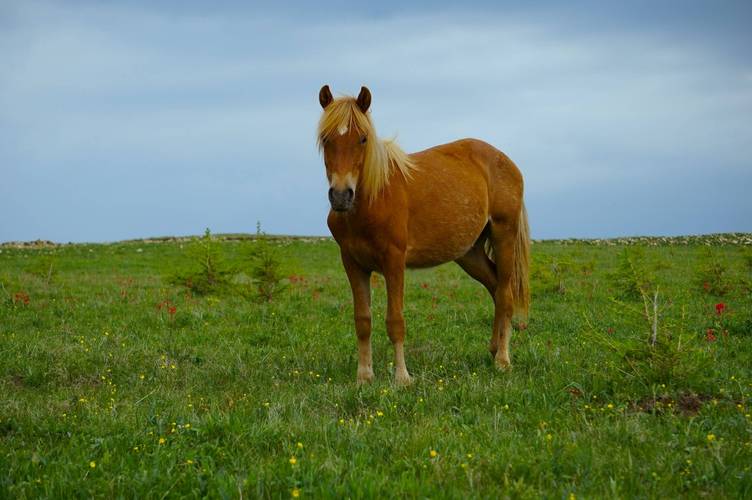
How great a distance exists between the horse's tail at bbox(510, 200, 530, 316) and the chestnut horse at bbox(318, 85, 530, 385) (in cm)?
1

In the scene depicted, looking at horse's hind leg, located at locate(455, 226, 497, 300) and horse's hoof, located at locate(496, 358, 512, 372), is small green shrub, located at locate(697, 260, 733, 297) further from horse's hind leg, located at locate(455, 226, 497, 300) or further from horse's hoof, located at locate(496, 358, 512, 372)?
horse's hoof, located at locate(496, 358, 512, 372)

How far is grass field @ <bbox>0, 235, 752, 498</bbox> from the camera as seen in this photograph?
173 inches

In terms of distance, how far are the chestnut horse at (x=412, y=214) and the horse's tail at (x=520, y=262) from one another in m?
0.01

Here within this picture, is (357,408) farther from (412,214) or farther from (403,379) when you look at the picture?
(412,214)

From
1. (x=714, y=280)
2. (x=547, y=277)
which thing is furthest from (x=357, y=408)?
(x=714, y=280)

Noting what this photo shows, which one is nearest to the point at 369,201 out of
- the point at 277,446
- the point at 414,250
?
the point at 414,250

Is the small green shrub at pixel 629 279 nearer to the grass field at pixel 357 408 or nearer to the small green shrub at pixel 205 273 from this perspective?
the grass field at pixel 357 408

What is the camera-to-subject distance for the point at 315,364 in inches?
341

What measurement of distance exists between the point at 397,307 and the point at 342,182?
5.76ft

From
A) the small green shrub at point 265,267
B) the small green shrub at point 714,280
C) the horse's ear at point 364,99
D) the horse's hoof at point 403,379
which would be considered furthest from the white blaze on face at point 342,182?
the small green shrub at point 714,280

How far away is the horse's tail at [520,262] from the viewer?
9711 millimetres

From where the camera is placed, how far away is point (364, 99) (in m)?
7.50

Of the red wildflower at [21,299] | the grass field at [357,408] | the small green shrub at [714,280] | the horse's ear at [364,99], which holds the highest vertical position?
the horse's ear at [364,99]

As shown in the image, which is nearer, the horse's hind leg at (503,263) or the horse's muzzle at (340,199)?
the horse's muzzle at (340,199)
